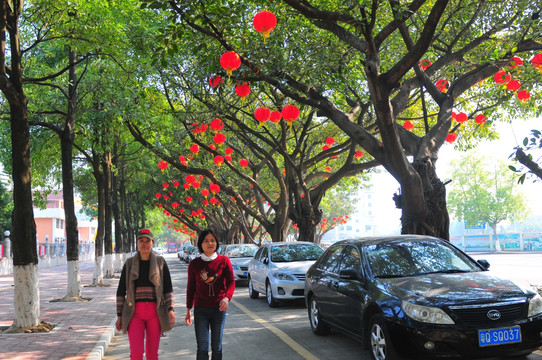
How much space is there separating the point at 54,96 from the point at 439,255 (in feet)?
41.5

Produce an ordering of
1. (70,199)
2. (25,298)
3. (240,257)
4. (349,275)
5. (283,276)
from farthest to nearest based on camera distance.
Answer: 1. (240,257)
2. (70,199)
3. (283,276)
4. (25,298)
5. (349,275)

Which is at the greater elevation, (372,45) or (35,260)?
(372,45)

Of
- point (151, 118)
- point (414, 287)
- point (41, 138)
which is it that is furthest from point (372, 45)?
point (41, 138)

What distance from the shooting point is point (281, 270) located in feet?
38.8

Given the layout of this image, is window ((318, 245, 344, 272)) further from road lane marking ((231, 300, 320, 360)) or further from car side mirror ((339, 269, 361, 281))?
road lane marking ((231, 300, 320, 360))

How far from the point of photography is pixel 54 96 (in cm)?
1542

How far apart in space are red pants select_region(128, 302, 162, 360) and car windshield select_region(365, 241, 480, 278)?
8.53 feet

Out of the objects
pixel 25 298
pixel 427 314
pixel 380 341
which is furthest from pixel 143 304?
pixel 25 298

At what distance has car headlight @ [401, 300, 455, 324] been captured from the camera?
5117mm

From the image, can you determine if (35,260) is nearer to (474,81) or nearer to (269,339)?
(269,339)

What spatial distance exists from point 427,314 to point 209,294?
2.14 metres

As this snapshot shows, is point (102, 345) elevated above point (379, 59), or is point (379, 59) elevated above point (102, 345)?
point (379, 59)

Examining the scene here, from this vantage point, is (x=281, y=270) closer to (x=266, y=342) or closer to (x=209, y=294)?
(x=266, y=342)

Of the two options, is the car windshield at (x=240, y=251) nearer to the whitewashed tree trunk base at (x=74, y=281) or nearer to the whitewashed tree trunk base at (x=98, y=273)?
the whitewashed tree trunk base at (x=98, y=273)
